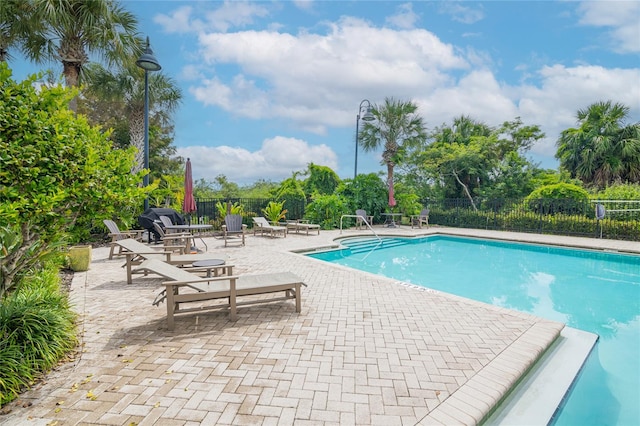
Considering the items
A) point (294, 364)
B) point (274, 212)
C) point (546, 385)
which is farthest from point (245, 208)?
point (546, 385)

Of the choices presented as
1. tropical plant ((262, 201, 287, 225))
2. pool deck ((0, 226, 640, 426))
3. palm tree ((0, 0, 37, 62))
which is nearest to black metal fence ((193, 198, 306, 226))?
tropical plant ((262, 201, 287, 225))

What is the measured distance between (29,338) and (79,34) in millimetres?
10595

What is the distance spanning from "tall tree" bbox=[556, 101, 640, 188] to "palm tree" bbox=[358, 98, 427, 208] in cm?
1195

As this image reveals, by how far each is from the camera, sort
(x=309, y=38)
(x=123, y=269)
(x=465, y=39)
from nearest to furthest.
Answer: (x=123, y=269)
(x=309, y=38)
(x=465, y=39)

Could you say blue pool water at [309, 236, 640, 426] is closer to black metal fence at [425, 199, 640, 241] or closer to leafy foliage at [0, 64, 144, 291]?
black metal fence at [425, 199, 640, 241]

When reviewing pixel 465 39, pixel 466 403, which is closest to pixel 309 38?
pixel 465 39

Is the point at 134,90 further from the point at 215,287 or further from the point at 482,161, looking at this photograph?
the point at 482,161

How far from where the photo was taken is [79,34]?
9531 millimetres

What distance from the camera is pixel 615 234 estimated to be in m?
12.6

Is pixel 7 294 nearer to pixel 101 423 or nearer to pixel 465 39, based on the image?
pixel 101 423

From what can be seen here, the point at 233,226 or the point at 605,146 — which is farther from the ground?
the point at 605,146

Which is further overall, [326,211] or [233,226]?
[326,211]

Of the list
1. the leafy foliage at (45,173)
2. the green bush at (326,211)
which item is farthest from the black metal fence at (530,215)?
the leafy foliage at (45,173)

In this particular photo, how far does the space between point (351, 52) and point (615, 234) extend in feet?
41.5
